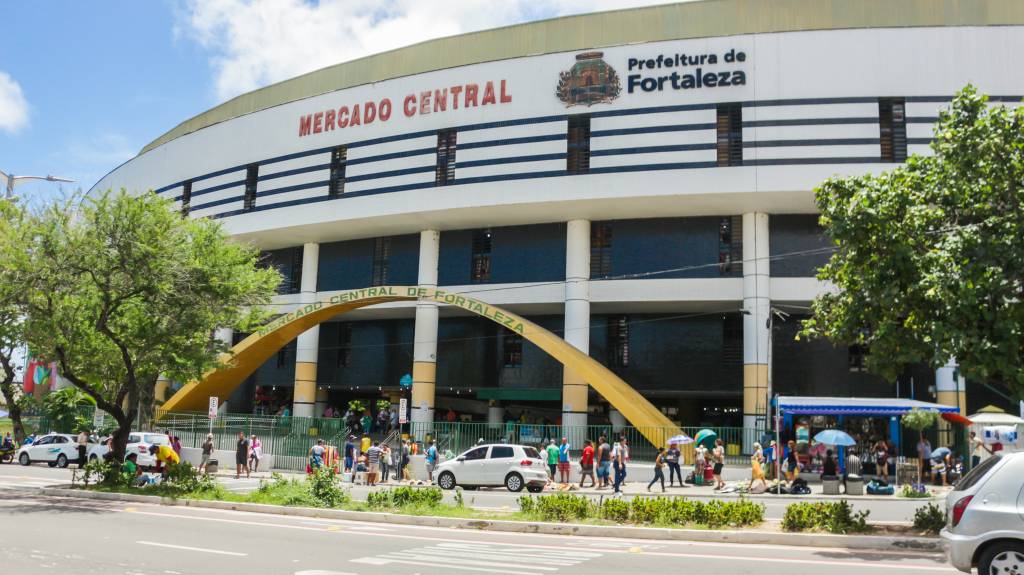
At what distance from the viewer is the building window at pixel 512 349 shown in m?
41.4

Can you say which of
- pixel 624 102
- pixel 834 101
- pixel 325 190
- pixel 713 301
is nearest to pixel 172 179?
pixel 325 190

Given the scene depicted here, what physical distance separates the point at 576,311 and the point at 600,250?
354 cm

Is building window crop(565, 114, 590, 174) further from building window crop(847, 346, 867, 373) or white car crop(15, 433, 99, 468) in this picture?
white car crop(15, 433, 99, 468)

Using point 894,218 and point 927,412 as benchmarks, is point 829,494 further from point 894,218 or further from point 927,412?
point 894,218

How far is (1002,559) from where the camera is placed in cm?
883

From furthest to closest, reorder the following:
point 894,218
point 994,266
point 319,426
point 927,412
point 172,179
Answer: point 172,179, point 319,426, point 927,412, point 894,218, point 994,266

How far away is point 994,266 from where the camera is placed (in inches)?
517

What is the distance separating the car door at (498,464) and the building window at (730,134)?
16386 mm

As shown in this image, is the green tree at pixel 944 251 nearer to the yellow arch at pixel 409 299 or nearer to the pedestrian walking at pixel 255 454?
the yellow arch at pixel 409 299

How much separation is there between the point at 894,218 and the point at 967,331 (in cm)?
237

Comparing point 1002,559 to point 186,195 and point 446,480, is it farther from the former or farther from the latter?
point 186,195

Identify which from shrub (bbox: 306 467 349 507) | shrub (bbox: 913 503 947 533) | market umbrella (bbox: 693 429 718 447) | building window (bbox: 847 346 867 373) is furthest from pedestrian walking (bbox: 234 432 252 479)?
building window (bbox: 847 346 867 373)

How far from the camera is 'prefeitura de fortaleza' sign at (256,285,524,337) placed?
34844 millimetres

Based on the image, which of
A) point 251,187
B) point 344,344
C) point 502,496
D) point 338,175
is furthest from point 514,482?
point 251,187
